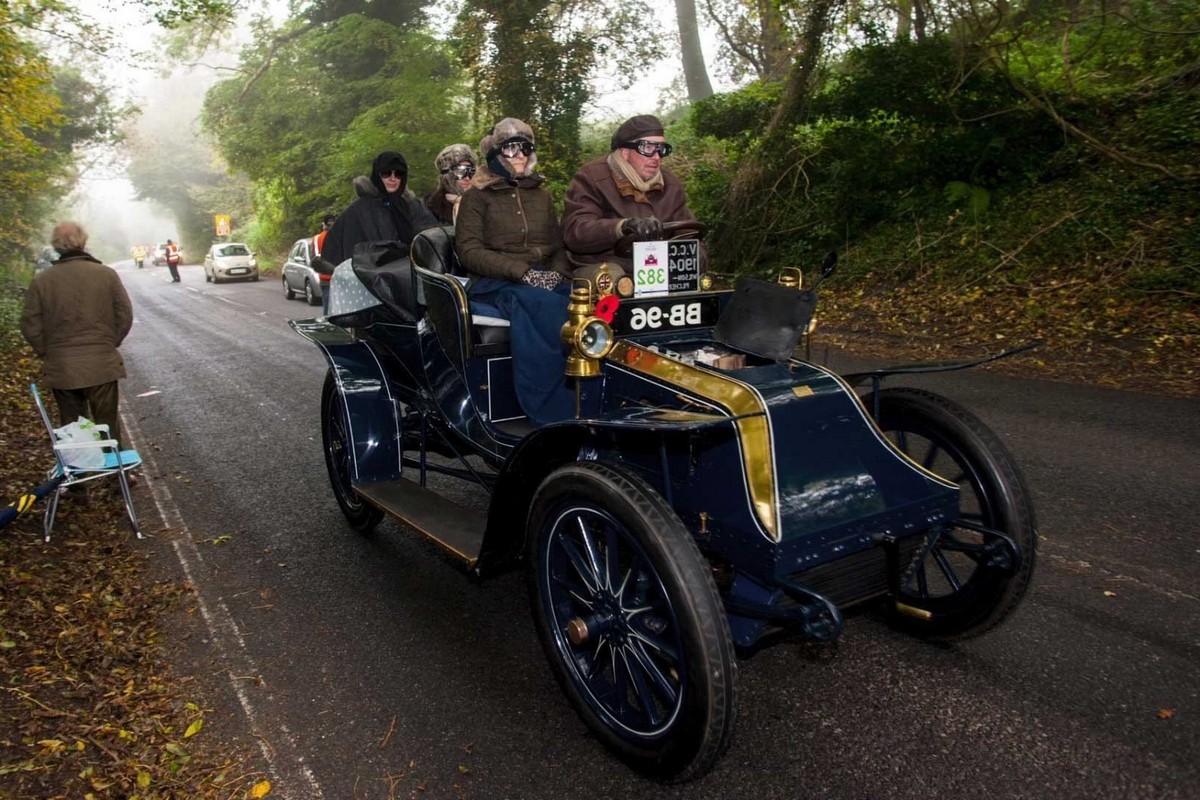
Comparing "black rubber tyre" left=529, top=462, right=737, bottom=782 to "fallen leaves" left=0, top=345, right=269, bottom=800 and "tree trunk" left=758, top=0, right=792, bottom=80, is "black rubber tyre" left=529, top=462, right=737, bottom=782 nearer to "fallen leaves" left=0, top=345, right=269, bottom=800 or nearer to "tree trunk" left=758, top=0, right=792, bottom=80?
"fallen leaves" left=0, top=345, right=269, bottom=800

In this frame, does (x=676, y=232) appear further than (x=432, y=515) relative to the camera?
No

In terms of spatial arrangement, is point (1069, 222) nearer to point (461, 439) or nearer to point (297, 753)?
point (461, 439)

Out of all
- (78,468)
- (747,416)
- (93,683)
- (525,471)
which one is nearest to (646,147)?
(525,471)

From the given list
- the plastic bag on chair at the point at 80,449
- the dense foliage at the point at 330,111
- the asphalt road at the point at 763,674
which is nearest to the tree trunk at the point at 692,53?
the dense foliage at the point at 330,111

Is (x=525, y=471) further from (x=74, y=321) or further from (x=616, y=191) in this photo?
(x=74, y=321)

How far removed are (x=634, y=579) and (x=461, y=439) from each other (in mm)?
1922

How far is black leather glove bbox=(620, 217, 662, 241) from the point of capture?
3422 mm

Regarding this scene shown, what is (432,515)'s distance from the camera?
3.82 meters

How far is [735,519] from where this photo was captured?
8.45ft

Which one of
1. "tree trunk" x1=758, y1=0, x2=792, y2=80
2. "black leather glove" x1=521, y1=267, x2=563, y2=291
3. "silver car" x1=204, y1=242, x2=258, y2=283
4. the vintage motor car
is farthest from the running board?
"silver car" x1=204, y1=242, x2=258, y2=283

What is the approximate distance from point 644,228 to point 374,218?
307 cm

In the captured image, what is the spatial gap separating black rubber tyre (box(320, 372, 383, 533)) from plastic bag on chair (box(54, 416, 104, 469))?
4.54 ft

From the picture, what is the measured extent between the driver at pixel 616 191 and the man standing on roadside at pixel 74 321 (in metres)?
3.57

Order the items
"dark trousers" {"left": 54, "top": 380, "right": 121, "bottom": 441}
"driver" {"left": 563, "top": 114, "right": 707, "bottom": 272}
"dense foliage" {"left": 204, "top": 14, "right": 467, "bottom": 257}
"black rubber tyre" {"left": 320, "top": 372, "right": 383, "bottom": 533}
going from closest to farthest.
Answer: "driver" {"left": 563, "top": 114, "right": 707, "bottom": 272} → "black rubber tyre" {"left": 320, "top": 372, "right": 383, "bottom": 533} → "dark trousers" {"left": 54, "top": 380, "right": 121, "bottom": 441} → "dense foliage" {"left": 204, "top": 14, "right": 467, "bottom": 257}
